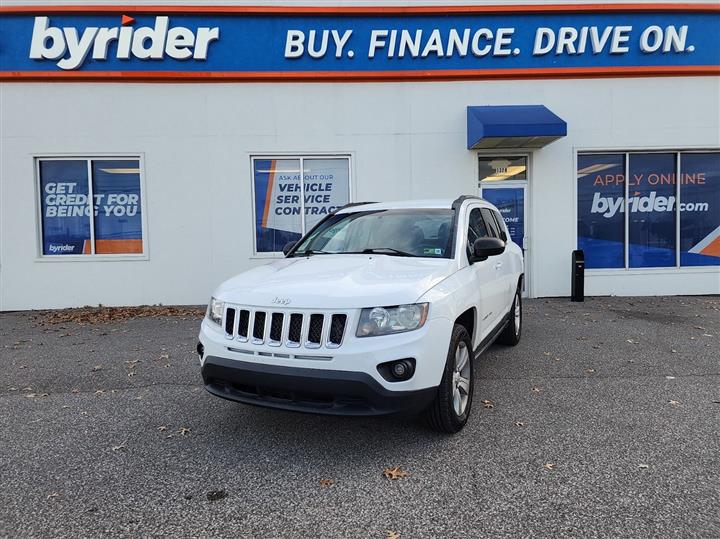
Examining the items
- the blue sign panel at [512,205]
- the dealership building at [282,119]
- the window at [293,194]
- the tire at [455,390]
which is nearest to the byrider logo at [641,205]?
the dealership building at [282,119]

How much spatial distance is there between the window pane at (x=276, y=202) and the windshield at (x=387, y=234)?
4.97 metres

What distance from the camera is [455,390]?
11.5 feet

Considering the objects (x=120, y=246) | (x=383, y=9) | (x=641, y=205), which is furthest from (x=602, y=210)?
(x=120, y=246)

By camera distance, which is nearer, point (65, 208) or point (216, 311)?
point (216, 311)

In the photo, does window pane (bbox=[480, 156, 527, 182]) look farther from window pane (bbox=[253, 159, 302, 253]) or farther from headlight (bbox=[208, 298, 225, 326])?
headlight (bbox=[208, 298, 225, 326])

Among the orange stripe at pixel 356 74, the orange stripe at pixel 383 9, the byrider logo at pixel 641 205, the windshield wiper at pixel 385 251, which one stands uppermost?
the orange stripe at pixel 383 9

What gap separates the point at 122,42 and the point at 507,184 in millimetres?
8003

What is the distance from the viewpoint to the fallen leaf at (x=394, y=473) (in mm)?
2992

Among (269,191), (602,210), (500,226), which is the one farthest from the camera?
(602,210)

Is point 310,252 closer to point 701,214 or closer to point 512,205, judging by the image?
point 512,205

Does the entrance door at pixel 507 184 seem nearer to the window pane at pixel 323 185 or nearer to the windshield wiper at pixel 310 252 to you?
the window pane at pixel 323 185

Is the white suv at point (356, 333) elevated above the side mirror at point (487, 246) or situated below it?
below

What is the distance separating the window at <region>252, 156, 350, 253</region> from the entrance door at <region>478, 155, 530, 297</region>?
2829mm

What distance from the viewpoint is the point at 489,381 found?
4812 millimetres
